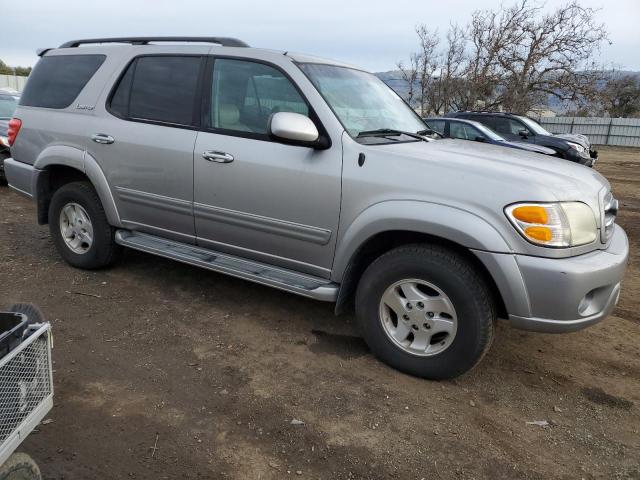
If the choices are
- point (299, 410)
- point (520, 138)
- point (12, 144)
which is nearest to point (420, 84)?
point (520, 138)

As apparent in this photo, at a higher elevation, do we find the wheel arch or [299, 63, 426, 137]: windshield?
[299, 63, 426, 137]: windshield

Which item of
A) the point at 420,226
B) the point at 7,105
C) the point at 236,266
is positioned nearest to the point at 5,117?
the point at 7,105

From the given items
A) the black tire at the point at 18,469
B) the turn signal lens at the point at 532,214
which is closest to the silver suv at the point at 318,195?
the turn signal lens at the point at 532,214

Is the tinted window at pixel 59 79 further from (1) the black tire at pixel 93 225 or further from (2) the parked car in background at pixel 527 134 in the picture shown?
(2) the parked car in background at pixel 527 134

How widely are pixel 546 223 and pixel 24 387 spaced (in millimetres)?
2449

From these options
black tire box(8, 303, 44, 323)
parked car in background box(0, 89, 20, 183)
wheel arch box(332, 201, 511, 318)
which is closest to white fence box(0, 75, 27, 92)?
parked car in background box(0, 89, 20, 183)

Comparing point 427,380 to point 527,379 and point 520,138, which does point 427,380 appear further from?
point 520,138

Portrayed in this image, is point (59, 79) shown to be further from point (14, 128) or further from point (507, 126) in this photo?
point (507, 126)

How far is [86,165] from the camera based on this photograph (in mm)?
4301

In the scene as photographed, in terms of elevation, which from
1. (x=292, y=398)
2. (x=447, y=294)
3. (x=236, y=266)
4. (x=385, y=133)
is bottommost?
(x=292, y=398)

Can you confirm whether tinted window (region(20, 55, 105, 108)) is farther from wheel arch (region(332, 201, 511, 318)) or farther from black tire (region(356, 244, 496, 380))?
black tire (region(356, 244, 496, 380))

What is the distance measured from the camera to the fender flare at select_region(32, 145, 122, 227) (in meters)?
4.26

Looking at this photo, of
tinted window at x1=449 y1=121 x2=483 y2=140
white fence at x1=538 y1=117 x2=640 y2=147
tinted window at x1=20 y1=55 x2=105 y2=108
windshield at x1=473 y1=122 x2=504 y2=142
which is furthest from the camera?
white fence at x1=538 y1=117 x2=640 y2=147

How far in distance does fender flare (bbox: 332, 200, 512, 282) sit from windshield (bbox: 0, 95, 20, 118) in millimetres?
8289
